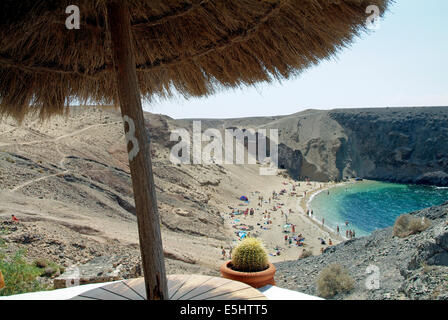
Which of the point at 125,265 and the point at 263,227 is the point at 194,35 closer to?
the point at 125,265

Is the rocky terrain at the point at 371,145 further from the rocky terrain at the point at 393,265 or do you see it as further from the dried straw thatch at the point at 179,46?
the dried straw thatch at the point at 179,46

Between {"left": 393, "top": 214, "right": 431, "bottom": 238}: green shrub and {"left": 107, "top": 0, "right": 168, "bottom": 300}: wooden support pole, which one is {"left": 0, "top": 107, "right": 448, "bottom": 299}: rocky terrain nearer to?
{"left": 393, "top": 214, "right": 431, "bottom": 238}: green shrub

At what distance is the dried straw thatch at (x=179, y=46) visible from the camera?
1.96 m

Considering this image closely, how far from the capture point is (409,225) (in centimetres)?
1048

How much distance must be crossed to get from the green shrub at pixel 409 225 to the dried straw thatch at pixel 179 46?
9.94m

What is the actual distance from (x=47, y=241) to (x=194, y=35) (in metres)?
9.98

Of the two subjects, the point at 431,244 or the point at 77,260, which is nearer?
the point at 431,244

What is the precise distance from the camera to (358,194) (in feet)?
137

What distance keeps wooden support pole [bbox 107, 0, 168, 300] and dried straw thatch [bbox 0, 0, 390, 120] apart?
144 millimetres

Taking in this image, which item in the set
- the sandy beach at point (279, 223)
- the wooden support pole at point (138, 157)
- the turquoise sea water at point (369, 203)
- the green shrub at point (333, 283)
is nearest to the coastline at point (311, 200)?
the sandy beach at point (279, 223)

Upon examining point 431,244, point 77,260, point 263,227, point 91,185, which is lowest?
point 263,227

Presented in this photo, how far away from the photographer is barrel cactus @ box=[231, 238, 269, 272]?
11.0ft

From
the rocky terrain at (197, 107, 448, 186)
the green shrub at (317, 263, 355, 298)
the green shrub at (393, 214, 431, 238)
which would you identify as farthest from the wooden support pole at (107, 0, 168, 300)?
the rocky terrain at (197, 107, 448, 186)
